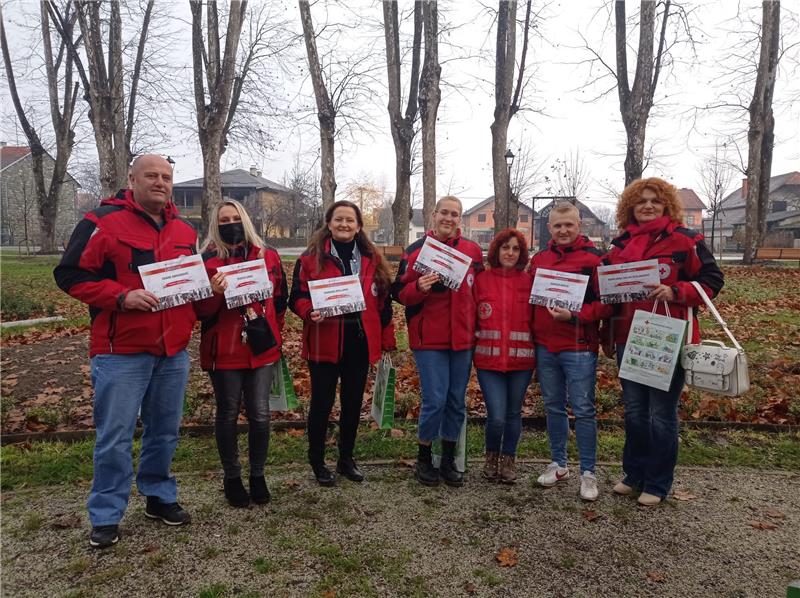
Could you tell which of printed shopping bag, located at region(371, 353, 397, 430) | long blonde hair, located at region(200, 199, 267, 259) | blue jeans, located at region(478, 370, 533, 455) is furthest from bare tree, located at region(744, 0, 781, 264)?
long blonde hair, located at region(200, 199, 267, 259)

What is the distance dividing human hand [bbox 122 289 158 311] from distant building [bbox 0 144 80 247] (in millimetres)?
50921

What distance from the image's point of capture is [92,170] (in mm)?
55469

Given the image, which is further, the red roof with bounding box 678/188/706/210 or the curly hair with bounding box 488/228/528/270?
the red roof with bounding box 678/188/706/210

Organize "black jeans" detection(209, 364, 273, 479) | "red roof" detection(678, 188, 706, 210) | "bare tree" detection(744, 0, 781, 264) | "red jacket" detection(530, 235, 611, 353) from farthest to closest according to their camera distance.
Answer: "red roof" detection(678, 188, 706, 210) < "bare tree" detection(744, 0, 781, 264) < "red jacket" detection(530, 235, 611, 353) < "black jeans" detection(209, 364, 273, 479)

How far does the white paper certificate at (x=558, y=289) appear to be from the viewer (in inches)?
149

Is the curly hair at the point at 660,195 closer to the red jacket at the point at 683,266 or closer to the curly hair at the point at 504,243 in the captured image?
the red jacket at the point at 683,266

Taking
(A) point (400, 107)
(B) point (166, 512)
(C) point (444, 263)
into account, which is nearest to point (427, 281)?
(C) point (444, 263)

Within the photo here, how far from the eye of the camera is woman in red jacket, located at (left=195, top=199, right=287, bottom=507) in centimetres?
A: 358

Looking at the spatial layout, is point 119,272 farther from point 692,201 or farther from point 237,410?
point 692,201

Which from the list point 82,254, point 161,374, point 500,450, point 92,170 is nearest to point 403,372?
point 500,450

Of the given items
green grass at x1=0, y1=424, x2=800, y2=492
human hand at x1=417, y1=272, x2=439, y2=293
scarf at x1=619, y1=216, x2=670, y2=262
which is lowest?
green grass at x1=0, y1=424, x2=800, y2=492

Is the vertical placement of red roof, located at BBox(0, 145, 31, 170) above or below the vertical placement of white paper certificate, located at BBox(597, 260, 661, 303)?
above

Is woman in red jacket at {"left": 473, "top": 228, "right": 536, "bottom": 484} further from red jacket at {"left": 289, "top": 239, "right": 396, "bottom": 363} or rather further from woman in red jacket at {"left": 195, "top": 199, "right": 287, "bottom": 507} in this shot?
woman in red jacket at {"left": 195, "top": 199, "right": 287, "bottom": 507}

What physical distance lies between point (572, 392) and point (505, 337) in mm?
619
